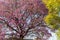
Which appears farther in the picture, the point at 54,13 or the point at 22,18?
the point at 22,18

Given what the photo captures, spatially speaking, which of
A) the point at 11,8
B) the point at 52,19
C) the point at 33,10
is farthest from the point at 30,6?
the point at 52,19

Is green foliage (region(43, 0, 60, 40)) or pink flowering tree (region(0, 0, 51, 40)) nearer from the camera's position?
green foliage (region(43, 0, 60, 40))

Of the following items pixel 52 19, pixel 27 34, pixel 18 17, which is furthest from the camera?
pixel 27 34

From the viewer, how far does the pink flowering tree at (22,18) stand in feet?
25.1

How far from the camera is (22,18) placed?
774cm

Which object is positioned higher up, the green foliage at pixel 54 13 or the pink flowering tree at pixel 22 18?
the green foliage at pixel 54 13

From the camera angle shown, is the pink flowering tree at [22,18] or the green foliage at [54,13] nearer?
the green foliage at [54,13]

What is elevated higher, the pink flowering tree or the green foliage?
the green foliage

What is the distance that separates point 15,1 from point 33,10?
0.71 meters

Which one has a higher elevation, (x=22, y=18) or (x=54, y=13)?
(x=54, y=13)

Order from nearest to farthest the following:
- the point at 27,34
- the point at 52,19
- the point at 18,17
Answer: the point at 52,19 → the point at 18,17 → the point at 27,34

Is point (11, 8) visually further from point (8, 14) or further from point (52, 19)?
point (52, 19)

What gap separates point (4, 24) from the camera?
7.78m

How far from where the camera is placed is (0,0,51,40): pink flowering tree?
7.65 metres
